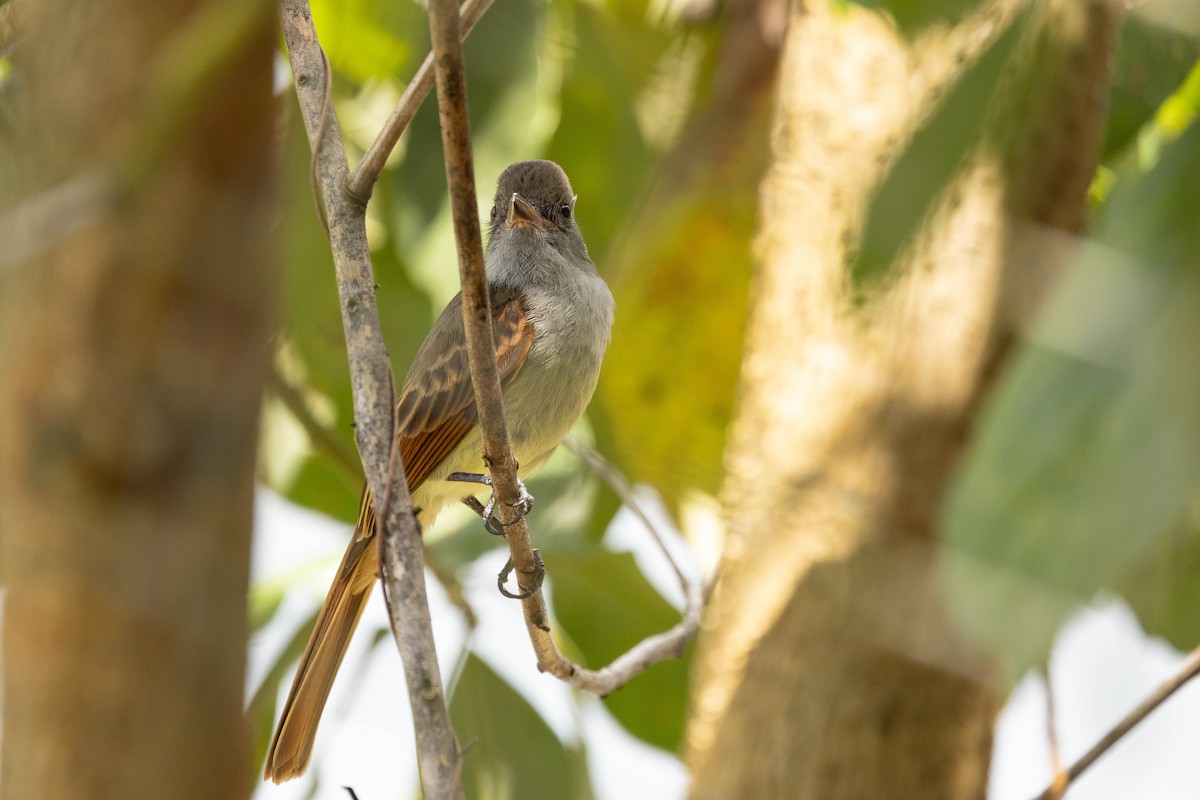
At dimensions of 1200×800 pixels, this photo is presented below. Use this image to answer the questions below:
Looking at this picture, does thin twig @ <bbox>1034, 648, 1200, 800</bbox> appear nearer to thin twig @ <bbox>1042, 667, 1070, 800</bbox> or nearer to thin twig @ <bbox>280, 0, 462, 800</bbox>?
thin twig @ <bbox>1042, 667, 1070, 800</bbox>

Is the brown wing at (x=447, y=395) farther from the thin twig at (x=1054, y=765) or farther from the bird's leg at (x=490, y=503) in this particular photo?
the thin twig at (x=1054, y=765)

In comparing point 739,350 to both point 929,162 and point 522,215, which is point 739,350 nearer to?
point 522,215

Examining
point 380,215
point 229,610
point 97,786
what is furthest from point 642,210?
point 97,786

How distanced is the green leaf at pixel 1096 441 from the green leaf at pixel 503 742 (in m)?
1.88

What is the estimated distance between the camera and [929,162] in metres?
1.21

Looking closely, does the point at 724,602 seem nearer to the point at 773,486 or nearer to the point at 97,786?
the point at 773,486

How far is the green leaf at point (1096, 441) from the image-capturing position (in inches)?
43.8

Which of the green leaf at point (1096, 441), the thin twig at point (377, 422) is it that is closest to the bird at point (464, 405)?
the thin twig at point (377, 422)

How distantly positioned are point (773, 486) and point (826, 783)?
840 millimetres

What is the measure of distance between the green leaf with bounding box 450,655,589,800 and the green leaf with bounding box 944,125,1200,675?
1881mm

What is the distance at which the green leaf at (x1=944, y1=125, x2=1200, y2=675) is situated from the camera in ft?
3.65

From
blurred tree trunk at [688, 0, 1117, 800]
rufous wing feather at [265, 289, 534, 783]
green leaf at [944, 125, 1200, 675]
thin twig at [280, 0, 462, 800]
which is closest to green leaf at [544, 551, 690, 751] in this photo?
blurred tree trunk at [688, 0, 1117, 800]

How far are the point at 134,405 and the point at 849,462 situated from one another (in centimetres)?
214

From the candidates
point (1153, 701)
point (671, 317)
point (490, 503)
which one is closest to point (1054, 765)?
point (1153, 701)
